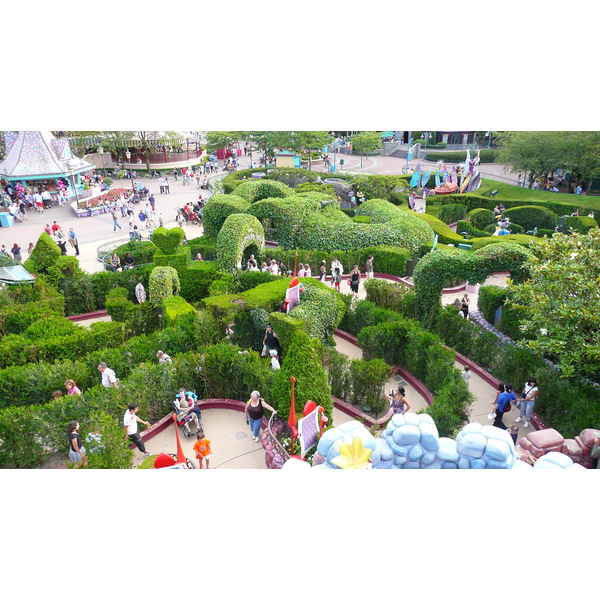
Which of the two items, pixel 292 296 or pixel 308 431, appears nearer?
Result: pixel 308 431

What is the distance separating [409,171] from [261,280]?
32407mm

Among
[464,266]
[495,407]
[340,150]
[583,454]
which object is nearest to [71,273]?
[464,266]

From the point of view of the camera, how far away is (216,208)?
2217 centimetres

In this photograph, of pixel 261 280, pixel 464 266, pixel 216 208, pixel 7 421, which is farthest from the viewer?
pixel 216 208

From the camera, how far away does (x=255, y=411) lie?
34.3ft

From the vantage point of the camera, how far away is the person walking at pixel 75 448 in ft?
30.3

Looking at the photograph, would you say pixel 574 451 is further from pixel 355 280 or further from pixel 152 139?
pixel 152 139

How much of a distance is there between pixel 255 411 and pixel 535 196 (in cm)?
2938

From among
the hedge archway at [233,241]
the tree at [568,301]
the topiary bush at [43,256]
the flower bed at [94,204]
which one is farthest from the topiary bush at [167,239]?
the flower bed at [94,204]

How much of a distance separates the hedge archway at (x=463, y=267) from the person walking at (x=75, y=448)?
1059 centimetres

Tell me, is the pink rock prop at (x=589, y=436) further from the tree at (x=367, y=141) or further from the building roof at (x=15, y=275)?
the tree at (x=367, y=141)

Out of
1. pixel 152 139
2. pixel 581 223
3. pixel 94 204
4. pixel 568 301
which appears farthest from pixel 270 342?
pixel 152 139

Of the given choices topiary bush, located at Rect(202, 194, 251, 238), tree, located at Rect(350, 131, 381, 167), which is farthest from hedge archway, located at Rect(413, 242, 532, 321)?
tree, located at Rect(350, 131, 381, 167)

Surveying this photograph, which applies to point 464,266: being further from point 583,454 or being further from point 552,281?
point 583,454
